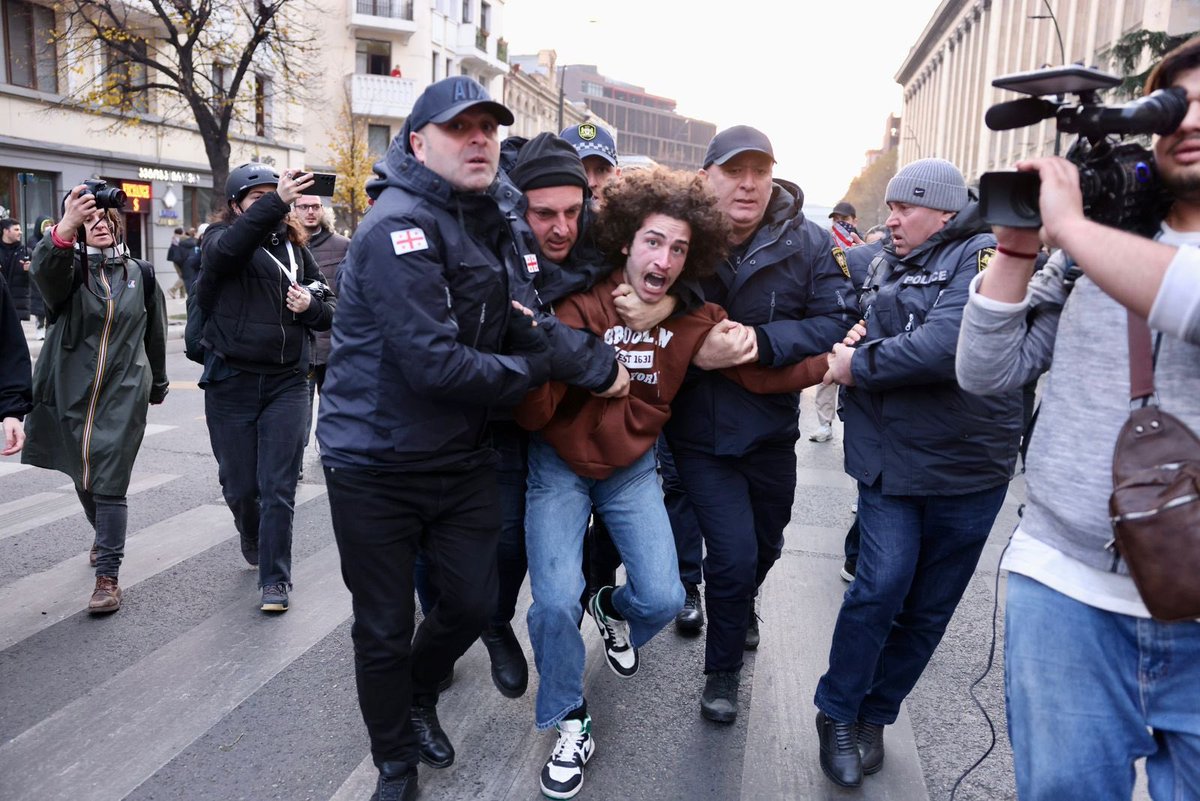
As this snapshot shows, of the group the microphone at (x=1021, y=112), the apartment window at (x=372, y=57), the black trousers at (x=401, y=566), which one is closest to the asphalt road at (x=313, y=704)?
the black trousers at (x=401, y=566)

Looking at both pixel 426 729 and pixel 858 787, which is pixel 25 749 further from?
pixel 858 787

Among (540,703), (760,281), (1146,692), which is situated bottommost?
(540,703)

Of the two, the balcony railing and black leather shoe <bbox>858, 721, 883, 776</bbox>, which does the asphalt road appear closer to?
black leather shoe <bbox>858, 721, 883, 776</bbox>

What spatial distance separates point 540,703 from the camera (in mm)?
3332

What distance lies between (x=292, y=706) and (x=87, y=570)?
219 cm

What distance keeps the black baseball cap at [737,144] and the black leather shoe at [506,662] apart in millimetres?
1971

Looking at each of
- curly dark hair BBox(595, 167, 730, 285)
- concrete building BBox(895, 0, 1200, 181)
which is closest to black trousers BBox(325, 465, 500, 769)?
curly dark hair BBox(595, 167, 730, 285)

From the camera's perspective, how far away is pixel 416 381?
2.77 meters

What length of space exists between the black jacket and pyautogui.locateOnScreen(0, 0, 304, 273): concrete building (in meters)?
17.2

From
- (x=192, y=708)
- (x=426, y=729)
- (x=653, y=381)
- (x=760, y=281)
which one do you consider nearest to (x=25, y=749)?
(x=192, y=708)

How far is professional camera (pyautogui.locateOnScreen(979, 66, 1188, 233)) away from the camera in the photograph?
1.76 m

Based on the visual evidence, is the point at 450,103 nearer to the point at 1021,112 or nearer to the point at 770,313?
the point at 770,313

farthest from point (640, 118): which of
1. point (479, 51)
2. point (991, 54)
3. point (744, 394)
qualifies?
point (744, 394)

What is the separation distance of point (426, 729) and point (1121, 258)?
2.60 metres
